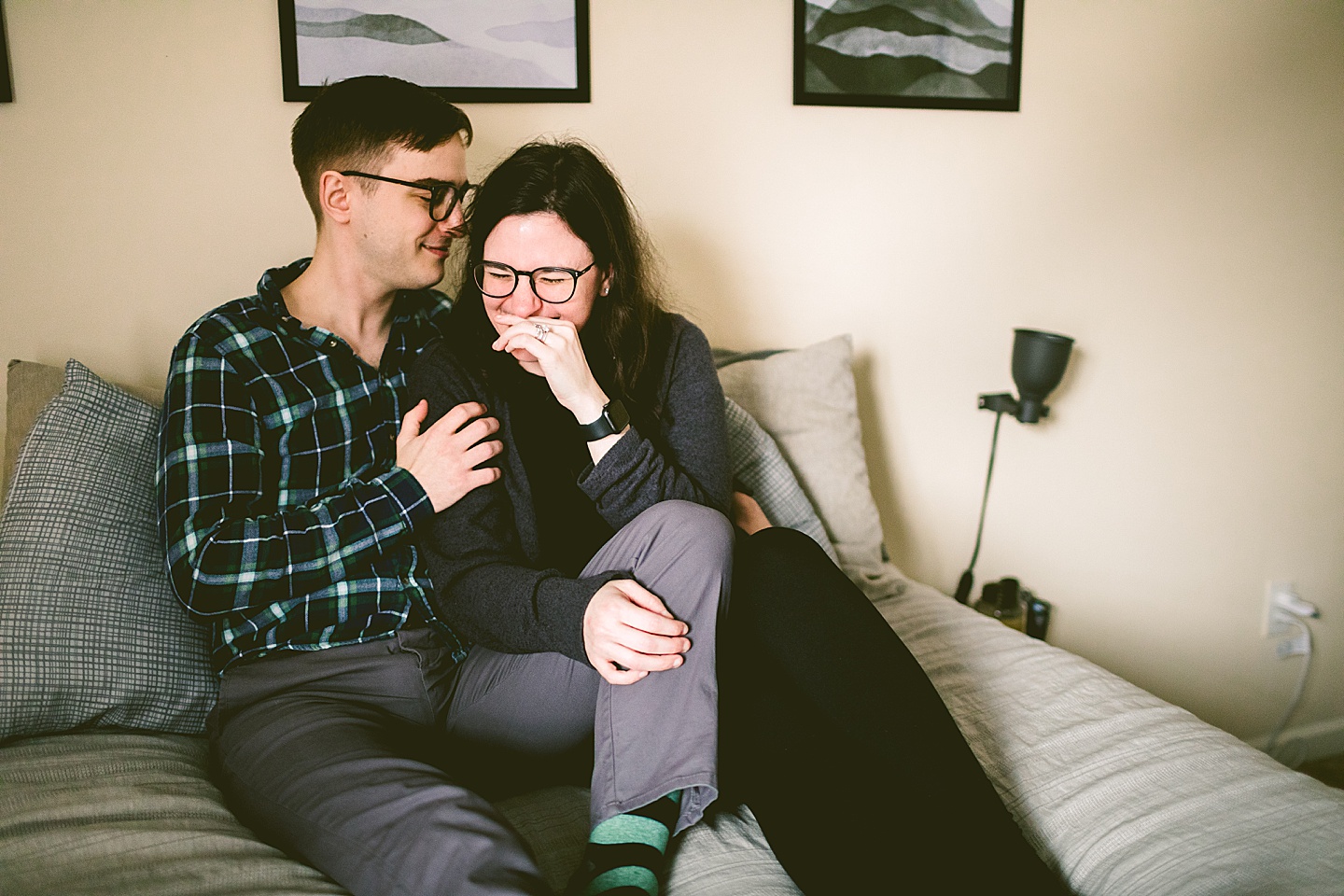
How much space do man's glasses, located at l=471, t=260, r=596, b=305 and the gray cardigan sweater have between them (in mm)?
132

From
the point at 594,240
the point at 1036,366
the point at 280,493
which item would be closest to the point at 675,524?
the point at 594,240

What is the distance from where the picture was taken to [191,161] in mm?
1450

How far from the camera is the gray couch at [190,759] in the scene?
0.81m

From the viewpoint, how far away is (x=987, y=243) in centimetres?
194

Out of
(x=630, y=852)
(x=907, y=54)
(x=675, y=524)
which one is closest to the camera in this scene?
(x=630, y=852)

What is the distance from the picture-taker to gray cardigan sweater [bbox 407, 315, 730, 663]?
101cm

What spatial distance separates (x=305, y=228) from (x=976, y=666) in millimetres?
1428

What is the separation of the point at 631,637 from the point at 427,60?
3.91 ft

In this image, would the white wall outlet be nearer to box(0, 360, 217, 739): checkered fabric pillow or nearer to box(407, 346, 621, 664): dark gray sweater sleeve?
box(407, 346, 621, 664): dark gray sweater sleeve

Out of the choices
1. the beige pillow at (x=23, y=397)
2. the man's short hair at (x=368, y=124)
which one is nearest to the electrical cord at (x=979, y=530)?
the man's short hair at (x=368, y=124)

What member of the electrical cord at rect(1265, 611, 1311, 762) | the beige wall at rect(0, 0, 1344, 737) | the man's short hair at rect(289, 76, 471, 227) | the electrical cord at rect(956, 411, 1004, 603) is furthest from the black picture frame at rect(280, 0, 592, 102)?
the electrical cord at rect(1265, 611, 1311, 762)

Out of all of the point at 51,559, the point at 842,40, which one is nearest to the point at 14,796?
the point at 51,559

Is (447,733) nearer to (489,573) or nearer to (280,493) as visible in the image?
(489,573)

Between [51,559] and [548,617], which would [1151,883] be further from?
[51,559]
